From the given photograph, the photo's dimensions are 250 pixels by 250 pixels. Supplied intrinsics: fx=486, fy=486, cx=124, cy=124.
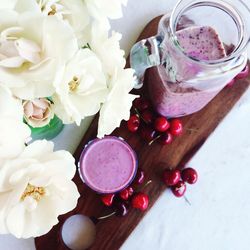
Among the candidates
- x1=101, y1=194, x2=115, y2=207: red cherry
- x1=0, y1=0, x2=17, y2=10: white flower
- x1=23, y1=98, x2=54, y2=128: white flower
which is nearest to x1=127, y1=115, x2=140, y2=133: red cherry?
x1=101, y1=194, x2=115, y2=207: red cherry

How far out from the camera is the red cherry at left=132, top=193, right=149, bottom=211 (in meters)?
0.70

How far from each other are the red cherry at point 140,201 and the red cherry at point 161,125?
10 centimetres

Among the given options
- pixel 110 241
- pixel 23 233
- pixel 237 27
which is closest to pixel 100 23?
pixel 23 233

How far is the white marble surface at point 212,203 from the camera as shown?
0.74 metres

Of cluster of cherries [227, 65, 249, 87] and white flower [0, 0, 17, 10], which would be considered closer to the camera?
white flower [0, 0, 17, 10]

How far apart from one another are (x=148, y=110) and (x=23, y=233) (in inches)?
13.8

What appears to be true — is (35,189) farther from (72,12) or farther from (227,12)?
(227,12)

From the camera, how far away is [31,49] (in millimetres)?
356

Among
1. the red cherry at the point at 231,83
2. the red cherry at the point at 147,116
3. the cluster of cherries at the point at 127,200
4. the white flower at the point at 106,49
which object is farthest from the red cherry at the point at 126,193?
the white flower at the point at 106,49

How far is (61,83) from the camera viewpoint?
0.37 meters

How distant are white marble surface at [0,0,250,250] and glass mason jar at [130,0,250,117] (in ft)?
0.31

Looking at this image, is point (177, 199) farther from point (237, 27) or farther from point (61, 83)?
point (61, 83)

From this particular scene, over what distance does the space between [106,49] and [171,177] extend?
1.12ft

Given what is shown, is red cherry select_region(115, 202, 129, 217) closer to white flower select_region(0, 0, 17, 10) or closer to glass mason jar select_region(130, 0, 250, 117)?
glass mason jar select_region(130, 0, 250, 117)
